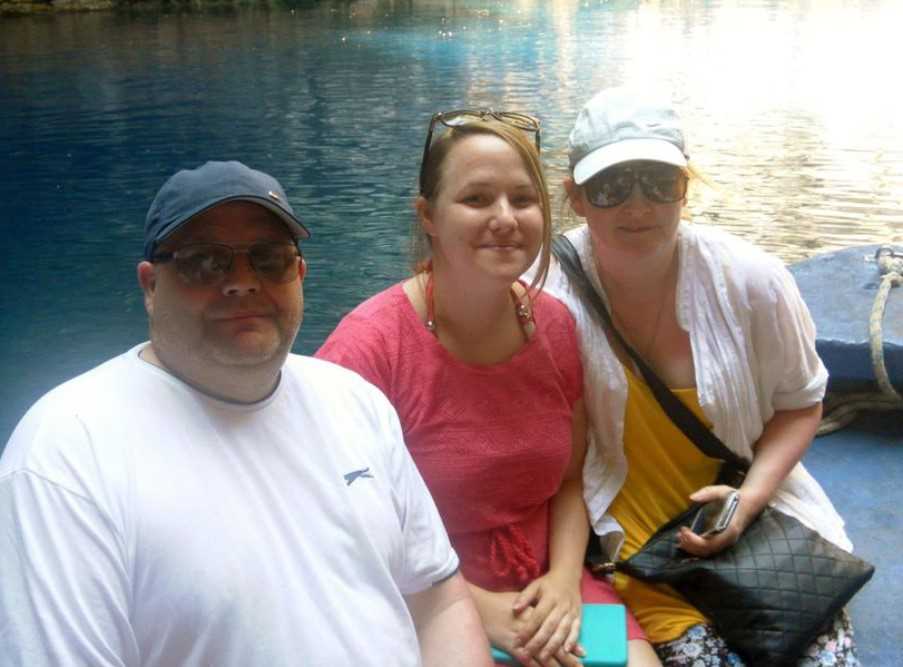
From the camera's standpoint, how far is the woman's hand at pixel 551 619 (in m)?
1.95

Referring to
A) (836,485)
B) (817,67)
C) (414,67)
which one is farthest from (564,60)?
(836,485)

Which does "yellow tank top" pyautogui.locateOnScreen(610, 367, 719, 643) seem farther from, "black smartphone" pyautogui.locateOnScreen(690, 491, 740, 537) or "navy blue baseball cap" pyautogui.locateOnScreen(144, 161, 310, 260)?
"navy blue baseball cap" pyautogui.locateOnScreen(144, 161, 310, 260)

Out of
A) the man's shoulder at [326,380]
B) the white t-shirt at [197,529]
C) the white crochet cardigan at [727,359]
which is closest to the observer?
the white t-shirt at [197,529]

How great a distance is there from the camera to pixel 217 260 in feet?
5.30

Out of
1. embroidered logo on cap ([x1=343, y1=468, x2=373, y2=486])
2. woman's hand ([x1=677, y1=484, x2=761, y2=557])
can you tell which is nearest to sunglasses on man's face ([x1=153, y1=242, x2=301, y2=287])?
embroidered logo on cap ([x1=343, y1=468, x2=373, y2=486])

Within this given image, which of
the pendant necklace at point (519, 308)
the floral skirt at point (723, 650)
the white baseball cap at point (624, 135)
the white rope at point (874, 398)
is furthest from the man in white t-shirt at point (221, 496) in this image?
the white rope at point (874, 398)

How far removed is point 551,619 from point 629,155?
946mm

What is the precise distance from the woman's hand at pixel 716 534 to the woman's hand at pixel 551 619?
0.25 m

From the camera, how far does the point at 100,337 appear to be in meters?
8.20

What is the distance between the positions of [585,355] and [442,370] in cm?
36

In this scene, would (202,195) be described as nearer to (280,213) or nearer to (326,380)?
(280,213)

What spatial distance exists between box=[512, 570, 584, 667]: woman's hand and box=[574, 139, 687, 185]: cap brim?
33.1 inches

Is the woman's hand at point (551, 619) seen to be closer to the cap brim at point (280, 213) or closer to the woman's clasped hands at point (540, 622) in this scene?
the woman's clasped hands at point (540, 622)

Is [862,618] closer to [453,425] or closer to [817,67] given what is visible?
[453,425]
